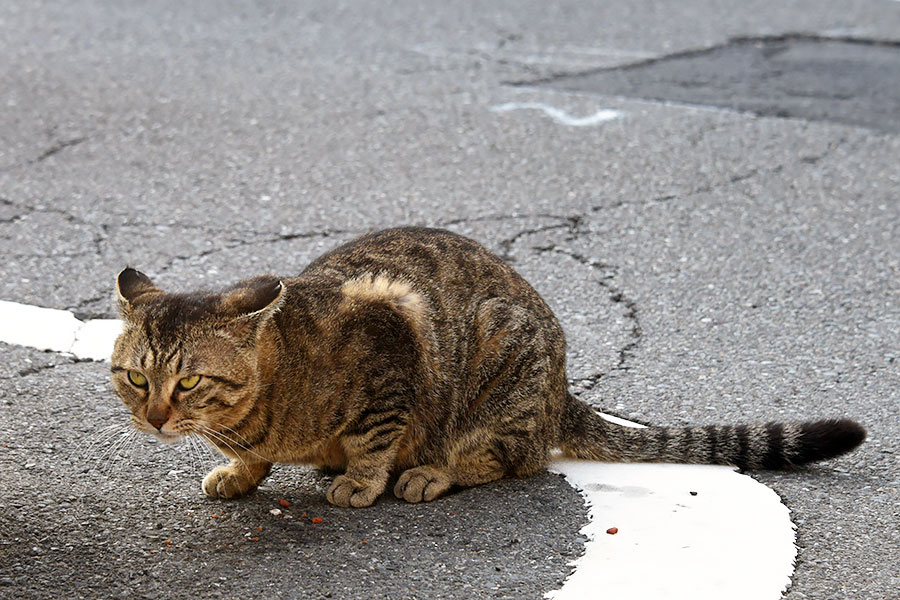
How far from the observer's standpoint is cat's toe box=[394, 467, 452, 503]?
3809 mm

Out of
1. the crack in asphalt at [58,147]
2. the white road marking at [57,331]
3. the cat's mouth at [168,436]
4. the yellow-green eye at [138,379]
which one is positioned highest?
the crack in asphalt at [58,147]

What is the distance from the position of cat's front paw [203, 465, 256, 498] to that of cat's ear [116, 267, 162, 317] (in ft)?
2.10

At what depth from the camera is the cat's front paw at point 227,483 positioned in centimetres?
379

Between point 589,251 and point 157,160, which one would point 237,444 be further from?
point 157,160

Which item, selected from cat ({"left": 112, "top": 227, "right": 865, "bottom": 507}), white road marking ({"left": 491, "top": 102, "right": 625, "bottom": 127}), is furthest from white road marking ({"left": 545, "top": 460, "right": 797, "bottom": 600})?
white road marking ({"left": 491, "top": 102, "right": 625, "bottom": 127})

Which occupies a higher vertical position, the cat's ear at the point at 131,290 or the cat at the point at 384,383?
the cat's ear at the point at 131,290

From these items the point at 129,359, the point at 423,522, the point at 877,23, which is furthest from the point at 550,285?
the point at 877,23

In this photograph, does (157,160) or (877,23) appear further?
(877,23)

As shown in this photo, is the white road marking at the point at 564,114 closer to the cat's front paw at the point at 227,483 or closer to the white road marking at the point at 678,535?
the white road marking at the point at 678,535

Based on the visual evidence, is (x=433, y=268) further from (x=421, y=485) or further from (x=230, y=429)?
(x=230, y=429)

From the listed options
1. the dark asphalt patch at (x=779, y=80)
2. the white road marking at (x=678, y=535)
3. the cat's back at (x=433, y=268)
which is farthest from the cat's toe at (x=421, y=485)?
the dark asphalt patch at (x=779, y=80)

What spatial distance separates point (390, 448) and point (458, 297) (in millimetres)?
597

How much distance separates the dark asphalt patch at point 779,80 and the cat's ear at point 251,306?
533cm

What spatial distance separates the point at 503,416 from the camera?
3.91 meters
